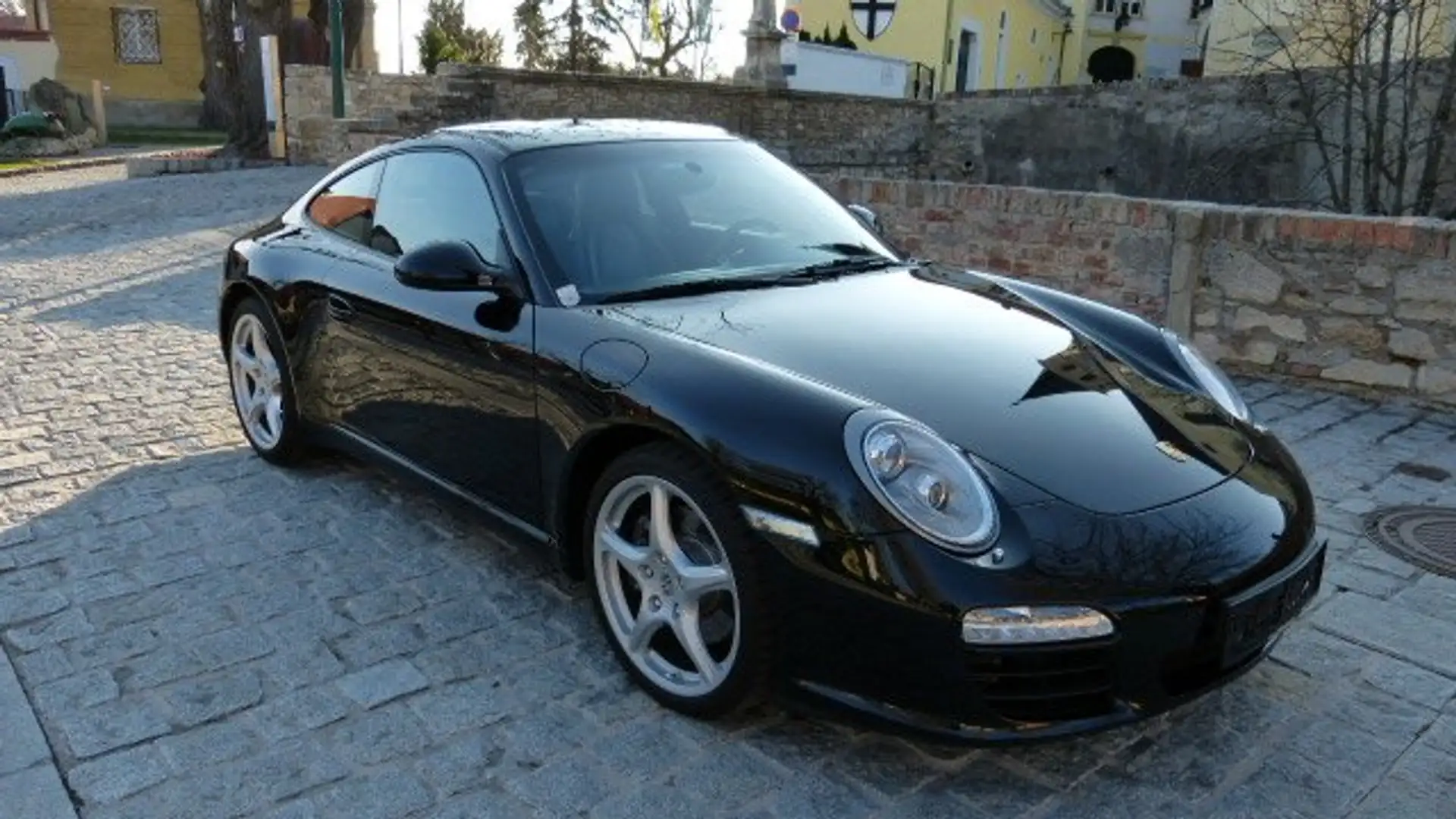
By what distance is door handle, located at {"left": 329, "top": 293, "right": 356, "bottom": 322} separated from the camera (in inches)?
151

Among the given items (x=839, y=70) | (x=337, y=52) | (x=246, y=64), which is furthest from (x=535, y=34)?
(x=337, y=52)

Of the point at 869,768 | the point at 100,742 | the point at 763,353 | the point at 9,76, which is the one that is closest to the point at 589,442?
the point at 763,353

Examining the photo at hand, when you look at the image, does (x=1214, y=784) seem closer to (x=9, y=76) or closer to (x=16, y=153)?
(x=16, y=153)

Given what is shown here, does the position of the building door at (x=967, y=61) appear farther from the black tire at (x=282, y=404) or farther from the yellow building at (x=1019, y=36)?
the black tire at (x=282, y=404)

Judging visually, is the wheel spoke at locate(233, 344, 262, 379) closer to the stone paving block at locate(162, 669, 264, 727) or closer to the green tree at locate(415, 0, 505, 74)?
the stone paving block at locate(162, 669, 264, 727)

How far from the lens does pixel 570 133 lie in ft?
12.0

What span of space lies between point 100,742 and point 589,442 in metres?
1.36

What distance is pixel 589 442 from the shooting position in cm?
284

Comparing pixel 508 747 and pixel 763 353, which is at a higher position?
pixel 763 353

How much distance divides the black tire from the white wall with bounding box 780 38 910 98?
22.3 metres

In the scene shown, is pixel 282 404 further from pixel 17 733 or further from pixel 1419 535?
pixel 1419 535

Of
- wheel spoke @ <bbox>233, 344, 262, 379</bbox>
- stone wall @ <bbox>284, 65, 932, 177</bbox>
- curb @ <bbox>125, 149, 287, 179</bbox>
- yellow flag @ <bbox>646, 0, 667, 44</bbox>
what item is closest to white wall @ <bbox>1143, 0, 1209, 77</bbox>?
yellow flag @ <bbox>646, 0, 667, 44</bbox>

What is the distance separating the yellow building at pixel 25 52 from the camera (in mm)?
33031

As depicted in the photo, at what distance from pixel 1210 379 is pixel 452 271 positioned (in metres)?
2.20
